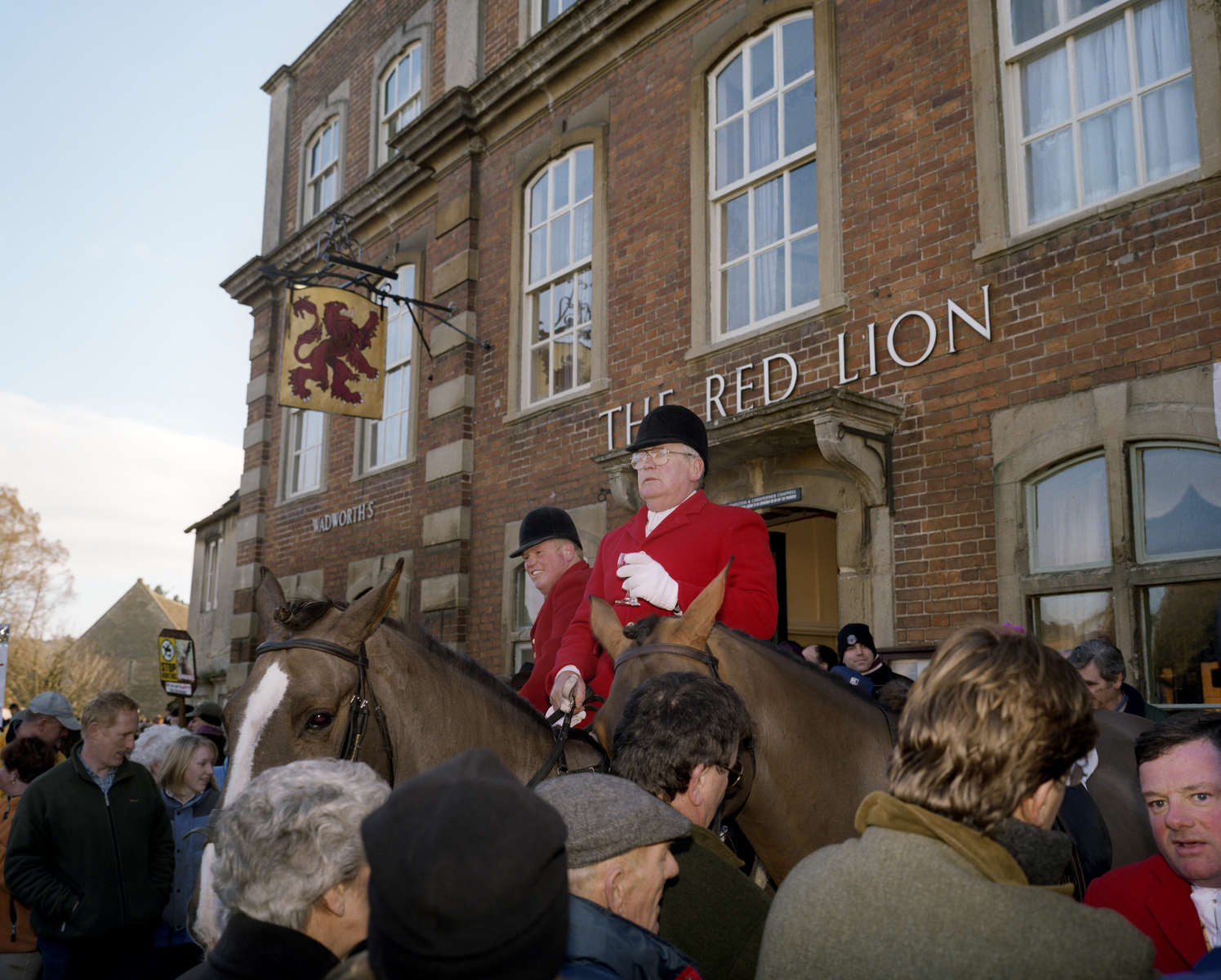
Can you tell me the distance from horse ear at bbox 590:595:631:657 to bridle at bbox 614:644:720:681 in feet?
0.38

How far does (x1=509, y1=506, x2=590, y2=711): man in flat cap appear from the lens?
4.80m

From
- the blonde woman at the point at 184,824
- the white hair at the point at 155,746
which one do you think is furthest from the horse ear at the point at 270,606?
the white hair at the point at 155,746

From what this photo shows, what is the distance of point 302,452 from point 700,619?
12.5 m

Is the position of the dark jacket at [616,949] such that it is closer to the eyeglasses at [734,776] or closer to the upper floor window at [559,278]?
the eyeglasses at [734,776]

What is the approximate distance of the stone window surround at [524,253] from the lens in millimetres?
9734

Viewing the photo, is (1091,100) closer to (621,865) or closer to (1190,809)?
(1190,809)

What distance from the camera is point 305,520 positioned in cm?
1409

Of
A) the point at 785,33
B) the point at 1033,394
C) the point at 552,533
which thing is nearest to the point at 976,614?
the point at 1033,394

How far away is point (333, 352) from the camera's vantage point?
1089cm

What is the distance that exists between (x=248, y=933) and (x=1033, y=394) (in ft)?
18.5

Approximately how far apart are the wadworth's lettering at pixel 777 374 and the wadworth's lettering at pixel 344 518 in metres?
4.45

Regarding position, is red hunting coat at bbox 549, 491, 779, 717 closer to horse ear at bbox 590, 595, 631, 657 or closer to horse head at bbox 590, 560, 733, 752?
horse ear at bbox 590, 595, 631, 657

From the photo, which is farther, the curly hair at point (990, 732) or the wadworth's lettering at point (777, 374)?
the wadworth's lettering at point (777, 374)

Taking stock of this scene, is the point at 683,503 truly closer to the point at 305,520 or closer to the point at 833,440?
the point at 833,440
